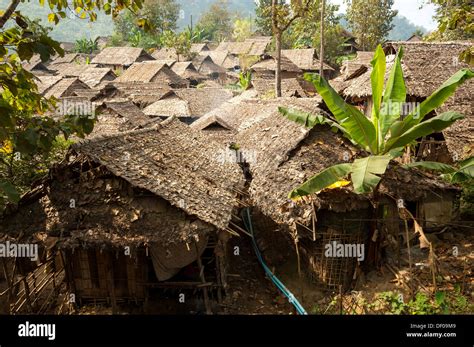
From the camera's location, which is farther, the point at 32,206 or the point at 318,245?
the point at 318,245

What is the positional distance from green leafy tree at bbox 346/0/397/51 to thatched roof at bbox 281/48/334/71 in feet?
16.3

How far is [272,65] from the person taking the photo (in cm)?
3812

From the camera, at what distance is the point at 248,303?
10.2 m

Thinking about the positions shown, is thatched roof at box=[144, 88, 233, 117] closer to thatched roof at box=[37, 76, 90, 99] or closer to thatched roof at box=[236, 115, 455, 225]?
thatched roof at box=[37, 76, 90, 99]

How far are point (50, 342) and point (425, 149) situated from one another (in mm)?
14118

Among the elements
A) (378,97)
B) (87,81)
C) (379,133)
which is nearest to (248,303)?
(379,133)

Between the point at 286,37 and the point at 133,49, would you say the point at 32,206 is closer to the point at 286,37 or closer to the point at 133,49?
the point at 133,49

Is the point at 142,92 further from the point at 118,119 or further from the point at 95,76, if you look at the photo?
the point at 95,76

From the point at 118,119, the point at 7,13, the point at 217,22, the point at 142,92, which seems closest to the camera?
the point at 7,13

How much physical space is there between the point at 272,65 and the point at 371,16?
A: 10429 millimetres

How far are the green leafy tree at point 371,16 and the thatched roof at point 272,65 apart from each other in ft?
24.8

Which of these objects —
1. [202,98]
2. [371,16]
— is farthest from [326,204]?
[371,16]

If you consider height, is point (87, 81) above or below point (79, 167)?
above

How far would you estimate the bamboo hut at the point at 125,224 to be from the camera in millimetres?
8242
